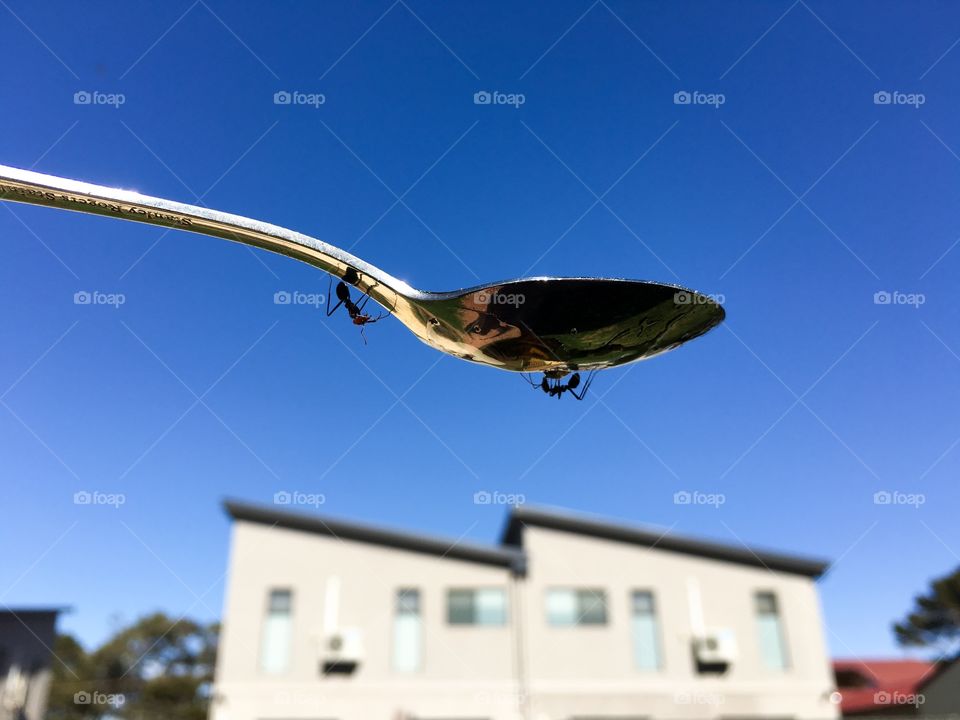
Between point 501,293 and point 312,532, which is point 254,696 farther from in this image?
point 501,293

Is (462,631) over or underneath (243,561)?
underneath

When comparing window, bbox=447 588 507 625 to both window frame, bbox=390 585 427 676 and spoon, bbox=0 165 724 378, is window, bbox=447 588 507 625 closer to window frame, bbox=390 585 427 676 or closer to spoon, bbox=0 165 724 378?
window frame, bbox=390 585 427 676

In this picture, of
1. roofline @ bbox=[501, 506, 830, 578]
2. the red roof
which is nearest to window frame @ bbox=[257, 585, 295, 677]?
roofline @ bbox=[501, 506, 830, 578]

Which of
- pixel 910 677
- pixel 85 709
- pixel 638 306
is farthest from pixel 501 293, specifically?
pixel 85 709

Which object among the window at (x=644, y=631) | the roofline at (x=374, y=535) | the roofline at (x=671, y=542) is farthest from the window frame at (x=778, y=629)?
the roofline at (x=374, y=535)

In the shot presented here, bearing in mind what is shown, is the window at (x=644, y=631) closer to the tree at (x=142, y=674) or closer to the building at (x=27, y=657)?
the building at (x=27, y=657)
